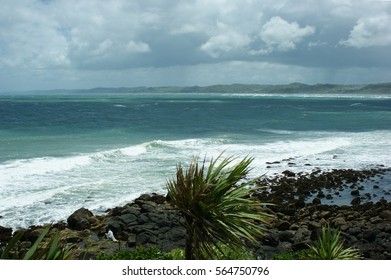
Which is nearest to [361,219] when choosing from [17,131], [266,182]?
[266,182]

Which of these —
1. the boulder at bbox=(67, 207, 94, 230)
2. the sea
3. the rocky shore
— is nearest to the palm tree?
the sea

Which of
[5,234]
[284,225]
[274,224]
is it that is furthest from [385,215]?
[5,234]

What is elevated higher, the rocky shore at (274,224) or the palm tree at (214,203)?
the palm tree at (214,203)

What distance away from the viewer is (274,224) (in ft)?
32.5

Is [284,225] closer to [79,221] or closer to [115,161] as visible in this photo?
[79,221]

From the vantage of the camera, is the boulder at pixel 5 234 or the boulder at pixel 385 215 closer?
the boulder at pixel 5 234

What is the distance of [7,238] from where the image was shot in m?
8.71

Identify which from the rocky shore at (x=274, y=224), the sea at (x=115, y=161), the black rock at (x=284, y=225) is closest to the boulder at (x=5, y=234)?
the rocky shore at (x=274, y=224)

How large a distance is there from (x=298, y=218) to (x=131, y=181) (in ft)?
15.9

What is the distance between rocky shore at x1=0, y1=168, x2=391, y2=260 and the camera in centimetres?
809

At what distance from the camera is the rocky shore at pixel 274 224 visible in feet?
26.5

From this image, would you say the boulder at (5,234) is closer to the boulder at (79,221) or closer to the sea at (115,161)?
the sea at (115,161)

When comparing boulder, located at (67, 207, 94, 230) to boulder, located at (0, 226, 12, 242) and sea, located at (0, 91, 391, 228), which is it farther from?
boulder, located at (0, 226, 12, 242)
